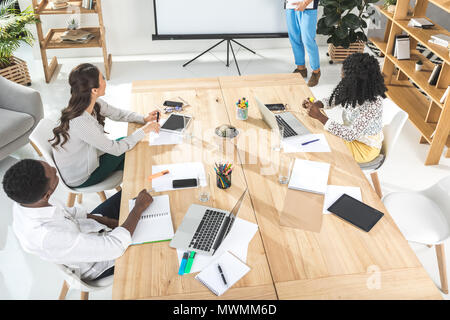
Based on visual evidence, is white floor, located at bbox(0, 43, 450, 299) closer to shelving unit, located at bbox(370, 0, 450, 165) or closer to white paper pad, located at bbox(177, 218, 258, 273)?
shelving unit, located at bbox(370, 0, 450, 165)

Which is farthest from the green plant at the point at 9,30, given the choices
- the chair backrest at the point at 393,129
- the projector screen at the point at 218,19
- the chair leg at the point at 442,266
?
the chair leg at the point at 442,266

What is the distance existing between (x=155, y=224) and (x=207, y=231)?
0.27 m

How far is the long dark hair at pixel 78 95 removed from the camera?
242 centimetres

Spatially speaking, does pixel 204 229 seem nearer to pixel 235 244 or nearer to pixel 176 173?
pixel 235 244

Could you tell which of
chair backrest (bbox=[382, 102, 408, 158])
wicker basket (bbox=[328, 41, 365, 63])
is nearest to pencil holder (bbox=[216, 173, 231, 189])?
chair backrest (bbox=[382, 102, 408, 158])

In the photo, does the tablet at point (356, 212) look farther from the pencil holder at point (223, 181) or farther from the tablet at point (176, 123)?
the tablet at point (176, 123)

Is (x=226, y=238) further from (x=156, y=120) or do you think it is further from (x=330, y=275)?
(x=156, y=120)

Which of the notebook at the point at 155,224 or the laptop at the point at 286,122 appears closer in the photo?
the notebook at the point at 155,224

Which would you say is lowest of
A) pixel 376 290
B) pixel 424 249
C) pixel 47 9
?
pixel 424 249

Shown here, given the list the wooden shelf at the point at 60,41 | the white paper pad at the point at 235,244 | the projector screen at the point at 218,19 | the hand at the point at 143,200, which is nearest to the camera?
the white paper pad at the point at 235,244

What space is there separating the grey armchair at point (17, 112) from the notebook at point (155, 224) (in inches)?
72.6

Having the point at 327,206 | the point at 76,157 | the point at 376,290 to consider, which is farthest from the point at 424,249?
the point at 76,157

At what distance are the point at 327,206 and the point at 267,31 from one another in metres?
3.48

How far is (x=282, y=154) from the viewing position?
8.33 feet
